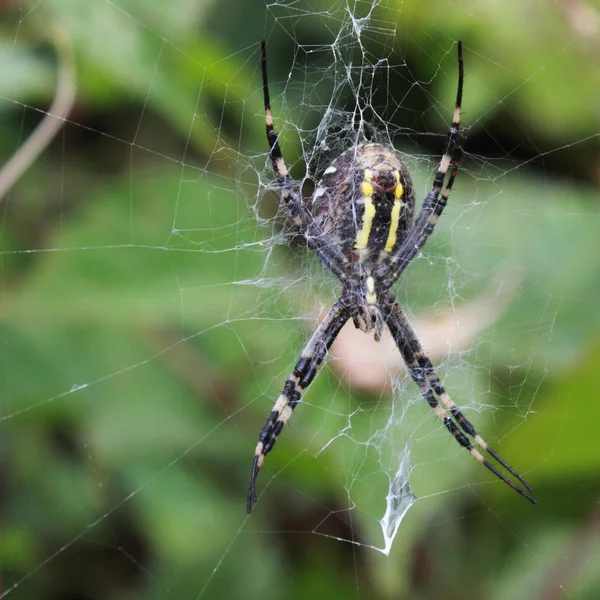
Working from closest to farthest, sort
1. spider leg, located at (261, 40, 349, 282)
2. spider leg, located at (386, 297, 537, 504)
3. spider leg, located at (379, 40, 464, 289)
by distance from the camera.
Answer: spider leg, located at (261, 40, 349, 282) < spider leg, located at (379, 40, 464, 289) < spider leg, located at (386, 297, 537, 504)

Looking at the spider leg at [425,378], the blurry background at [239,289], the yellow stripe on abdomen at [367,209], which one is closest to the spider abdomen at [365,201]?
the yellow stripe on abdomen at [367,209]

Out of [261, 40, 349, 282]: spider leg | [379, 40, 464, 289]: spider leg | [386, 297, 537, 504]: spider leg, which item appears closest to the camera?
[261, 40, 349, 282]: spider leg

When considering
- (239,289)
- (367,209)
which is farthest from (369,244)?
(239,289)

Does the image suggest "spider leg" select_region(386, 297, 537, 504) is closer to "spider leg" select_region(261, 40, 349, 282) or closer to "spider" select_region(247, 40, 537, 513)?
"spider" select_region(247, 40, 537, 513)

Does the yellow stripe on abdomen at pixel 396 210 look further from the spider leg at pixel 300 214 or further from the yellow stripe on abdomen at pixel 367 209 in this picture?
the spider leg at pixel 300 214

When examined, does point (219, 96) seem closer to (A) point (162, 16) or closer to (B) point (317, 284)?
(A) point (162, 16)

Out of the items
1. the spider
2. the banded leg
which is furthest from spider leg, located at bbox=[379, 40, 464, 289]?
the banded leg

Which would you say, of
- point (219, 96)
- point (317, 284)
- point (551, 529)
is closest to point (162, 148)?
point (219, 96)
